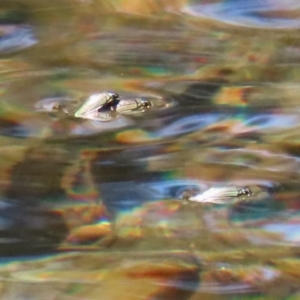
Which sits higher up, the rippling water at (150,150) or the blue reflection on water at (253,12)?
the blue reflection on water at (253,12)

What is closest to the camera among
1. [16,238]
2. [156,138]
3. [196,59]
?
[16,238]

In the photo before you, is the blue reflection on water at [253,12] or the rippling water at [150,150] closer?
the rippling water at [150,150]

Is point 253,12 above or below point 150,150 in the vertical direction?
above

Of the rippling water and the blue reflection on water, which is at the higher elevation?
the blue reflection on water

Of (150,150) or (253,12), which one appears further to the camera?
(253,12)

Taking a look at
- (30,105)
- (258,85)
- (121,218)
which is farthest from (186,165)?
(30,105)

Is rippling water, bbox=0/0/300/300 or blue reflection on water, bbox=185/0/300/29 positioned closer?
rippling water, bbox=0/0/300/300

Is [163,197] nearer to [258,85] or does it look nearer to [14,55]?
[258,85]

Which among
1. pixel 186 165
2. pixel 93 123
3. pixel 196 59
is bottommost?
pixel 186 165
